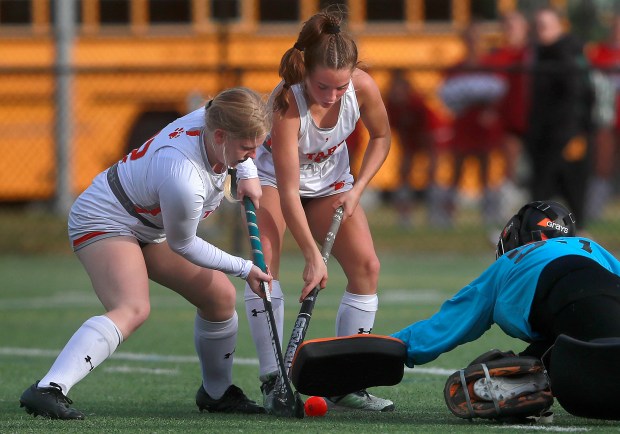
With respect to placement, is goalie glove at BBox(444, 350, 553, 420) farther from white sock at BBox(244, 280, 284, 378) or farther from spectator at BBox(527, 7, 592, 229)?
spectator at BBox(527, 7, 592, 229)

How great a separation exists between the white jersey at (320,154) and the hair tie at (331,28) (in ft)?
0.80

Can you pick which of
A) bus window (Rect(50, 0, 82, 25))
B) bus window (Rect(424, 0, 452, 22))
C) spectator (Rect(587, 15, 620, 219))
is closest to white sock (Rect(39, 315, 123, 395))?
spectator (Rect(587, 15, 620, 219))

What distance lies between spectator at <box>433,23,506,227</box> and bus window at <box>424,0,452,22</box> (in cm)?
142

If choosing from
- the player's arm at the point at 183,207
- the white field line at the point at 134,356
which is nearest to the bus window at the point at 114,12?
the white field line at the point at 134,356

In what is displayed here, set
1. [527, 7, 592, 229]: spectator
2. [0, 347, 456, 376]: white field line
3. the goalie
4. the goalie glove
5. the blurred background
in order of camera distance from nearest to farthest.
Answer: the goalie → the goalie glove → [0, 347, 456, 376]: white field line → [527, 7, 592, 229]: spectator → the blurred background

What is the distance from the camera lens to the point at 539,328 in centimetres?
472

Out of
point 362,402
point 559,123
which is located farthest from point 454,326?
point 559,123

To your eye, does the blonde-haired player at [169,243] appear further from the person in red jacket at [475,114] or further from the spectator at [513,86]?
the person in red jacket at [475,114]

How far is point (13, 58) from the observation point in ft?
51.7

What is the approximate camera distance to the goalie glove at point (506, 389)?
448 centimetres

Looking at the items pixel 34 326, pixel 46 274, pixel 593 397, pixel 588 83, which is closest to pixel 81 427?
pixel 593 397

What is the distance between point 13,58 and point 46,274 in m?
5.26

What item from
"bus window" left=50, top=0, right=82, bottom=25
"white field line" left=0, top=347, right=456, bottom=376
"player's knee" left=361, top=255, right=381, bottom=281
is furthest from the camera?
"bus window" left=50, top=0, right=82, bottom=25

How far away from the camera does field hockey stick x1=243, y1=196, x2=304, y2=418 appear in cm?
499
